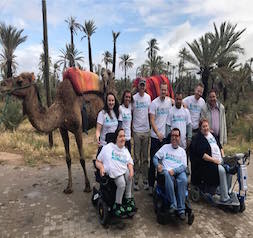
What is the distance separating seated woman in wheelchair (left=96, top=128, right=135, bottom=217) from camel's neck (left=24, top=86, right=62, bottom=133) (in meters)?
1.35

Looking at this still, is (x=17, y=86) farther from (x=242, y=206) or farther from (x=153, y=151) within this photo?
(x=242, y=206)

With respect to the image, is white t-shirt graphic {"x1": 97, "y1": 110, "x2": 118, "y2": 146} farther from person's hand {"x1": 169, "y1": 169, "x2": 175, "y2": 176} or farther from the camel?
person's hand {"x1": 169, "y1": 169, "x2": 175, "y2": 176}

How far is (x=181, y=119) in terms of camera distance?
170 inches

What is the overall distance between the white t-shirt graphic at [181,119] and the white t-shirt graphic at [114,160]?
1.09m

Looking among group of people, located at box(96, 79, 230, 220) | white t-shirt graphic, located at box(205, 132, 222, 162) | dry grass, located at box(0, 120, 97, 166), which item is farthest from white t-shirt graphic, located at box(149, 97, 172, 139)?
dry grass, located at box(0, 120, 97, 166)

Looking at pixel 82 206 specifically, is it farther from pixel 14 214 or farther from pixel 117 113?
pixel 117 113

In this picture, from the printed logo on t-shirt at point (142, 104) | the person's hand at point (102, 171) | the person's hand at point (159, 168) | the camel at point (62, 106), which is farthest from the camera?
the printed logo on t-shirt at point (142, 104)

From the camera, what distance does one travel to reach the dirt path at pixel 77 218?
3.50 meters

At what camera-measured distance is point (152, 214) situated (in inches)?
158

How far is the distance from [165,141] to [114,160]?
47.5 inches

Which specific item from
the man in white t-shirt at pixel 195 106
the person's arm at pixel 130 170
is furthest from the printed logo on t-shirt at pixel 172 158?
the man in white t-shirt at pixel 195 106

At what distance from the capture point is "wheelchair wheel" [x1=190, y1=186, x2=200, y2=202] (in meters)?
4.37

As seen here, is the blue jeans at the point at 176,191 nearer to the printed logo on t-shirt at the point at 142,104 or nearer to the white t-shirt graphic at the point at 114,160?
the white t-shirt graphic at the point at 114,160

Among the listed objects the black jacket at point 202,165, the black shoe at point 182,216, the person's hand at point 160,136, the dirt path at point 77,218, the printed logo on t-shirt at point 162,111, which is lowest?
the dirt path at point 77,218
